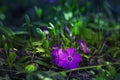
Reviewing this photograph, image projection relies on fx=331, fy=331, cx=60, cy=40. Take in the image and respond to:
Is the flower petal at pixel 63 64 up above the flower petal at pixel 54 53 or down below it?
below

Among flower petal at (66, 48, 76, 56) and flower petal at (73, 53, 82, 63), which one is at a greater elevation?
flower petal at (66, 48, 76, 56)

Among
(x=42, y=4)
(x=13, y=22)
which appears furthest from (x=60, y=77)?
(x=13, y=22)

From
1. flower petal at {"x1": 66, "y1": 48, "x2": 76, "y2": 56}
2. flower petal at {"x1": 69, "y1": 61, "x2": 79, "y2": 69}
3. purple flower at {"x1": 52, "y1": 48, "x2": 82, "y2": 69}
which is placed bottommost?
flower petal at {"x1": 69, "y1": 61, "x2": 79, "y2": 69}

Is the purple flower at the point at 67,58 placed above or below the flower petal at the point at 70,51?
below

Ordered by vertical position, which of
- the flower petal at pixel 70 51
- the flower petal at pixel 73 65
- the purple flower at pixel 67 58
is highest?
the flower petal at pixel 70 51

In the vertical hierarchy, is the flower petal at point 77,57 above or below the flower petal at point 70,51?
below

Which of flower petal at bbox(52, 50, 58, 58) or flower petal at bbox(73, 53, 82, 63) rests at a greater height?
flower petal at bbox(52, 50, 58, 58)

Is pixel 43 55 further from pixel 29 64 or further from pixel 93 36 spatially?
pixel 93 36

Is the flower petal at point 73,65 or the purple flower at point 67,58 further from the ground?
the purple flower at point 67,58
